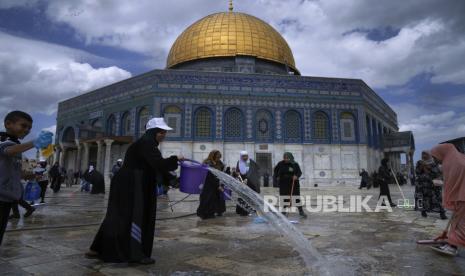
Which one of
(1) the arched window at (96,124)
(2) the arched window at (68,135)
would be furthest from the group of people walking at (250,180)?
(2) the arched window at (68,135)

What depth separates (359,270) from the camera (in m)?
2.56

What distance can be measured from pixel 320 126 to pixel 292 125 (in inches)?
86.3

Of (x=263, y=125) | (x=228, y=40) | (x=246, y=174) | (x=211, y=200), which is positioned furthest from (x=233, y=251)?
(x=228, y=40)

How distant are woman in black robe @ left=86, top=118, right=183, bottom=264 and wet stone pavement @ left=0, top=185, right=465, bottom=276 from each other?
4.1 inches

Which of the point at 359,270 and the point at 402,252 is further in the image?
the point at 402,252

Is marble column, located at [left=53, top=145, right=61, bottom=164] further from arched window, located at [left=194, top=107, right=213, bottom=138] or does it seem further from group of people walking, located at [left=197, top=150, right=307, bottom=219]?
group of people walking, located at [left=197, top=150, right=307, bottom=219]

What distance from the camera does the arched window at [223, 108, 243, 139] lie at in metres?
23.8

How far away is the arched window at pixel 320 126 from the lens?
24.6 m

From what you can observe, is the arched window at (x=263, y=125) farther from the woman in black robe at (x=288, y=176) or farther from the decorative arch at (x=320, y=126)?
the woman in black robe at (x=288, y=176)

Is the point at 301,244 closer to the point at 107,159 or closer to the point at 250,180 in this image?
the point at 250,180

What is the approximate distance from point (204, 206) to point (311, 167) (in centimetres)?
1869

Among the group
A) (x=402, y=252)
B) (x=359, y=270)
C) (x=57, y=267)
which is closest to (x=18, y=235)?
(x=57, y=267)

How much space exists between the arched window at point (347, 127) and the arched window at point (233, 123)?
7748 millimetres

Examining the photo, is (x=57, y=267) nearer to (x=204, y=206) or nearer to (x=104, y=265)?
(x=104, y=265)
